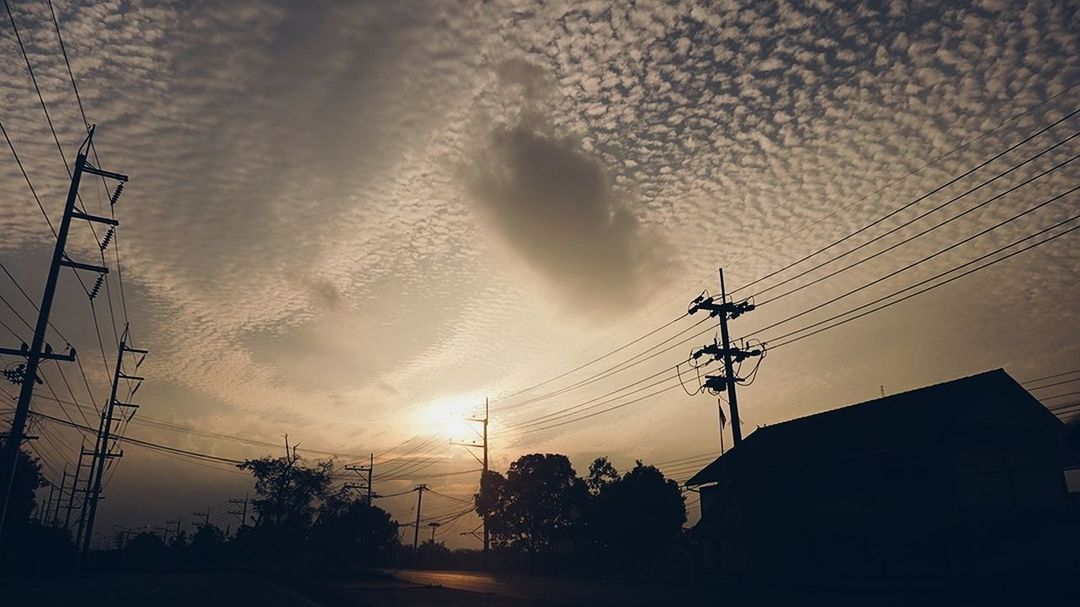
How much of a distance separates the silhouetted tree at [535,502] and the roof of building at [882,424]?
4275cm

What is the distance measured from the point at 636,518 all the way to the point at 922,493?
1465 inches

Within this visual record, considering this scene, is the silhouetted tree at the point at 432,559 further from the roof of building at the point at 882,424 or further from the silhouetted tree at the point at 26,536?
the roof of building at the point at 882,424

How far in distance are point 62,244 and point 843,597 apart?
105 feet

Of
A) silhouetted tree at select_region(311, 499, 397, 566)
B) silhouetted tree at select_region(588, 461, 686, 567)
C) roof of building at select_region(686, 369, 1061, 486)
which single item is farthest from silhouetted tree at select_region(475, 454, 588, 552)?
roof of building at select_region(686, 369, 1061, 486)

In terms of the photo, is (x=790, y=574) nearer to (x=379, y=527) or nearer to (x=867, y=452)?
(x=867, y=452)

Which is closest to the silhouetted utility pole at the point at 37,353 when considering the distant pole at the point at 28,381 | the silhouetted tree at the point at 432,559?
the distant pole at the point at 28,381

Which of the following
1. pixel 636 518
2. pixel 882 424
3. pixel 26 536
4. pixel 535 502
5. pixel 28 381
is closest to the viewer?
pixel 28 381

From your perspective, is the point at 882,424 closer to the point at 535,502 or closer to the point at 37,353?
the point at 37,353

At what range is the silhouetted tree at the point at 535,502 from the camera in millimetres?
80625

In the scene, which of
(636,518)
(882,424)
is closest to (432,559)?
(636,518)

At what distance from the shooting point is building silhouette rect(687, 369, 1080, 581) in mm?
Answer: 27938

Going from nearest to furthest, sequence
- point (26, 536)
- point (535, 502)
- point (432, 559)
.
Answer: point (26, 536), point (535, 502), point (432, 559)

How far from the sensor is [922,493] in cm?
2936

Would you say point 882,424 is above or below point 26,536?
above
